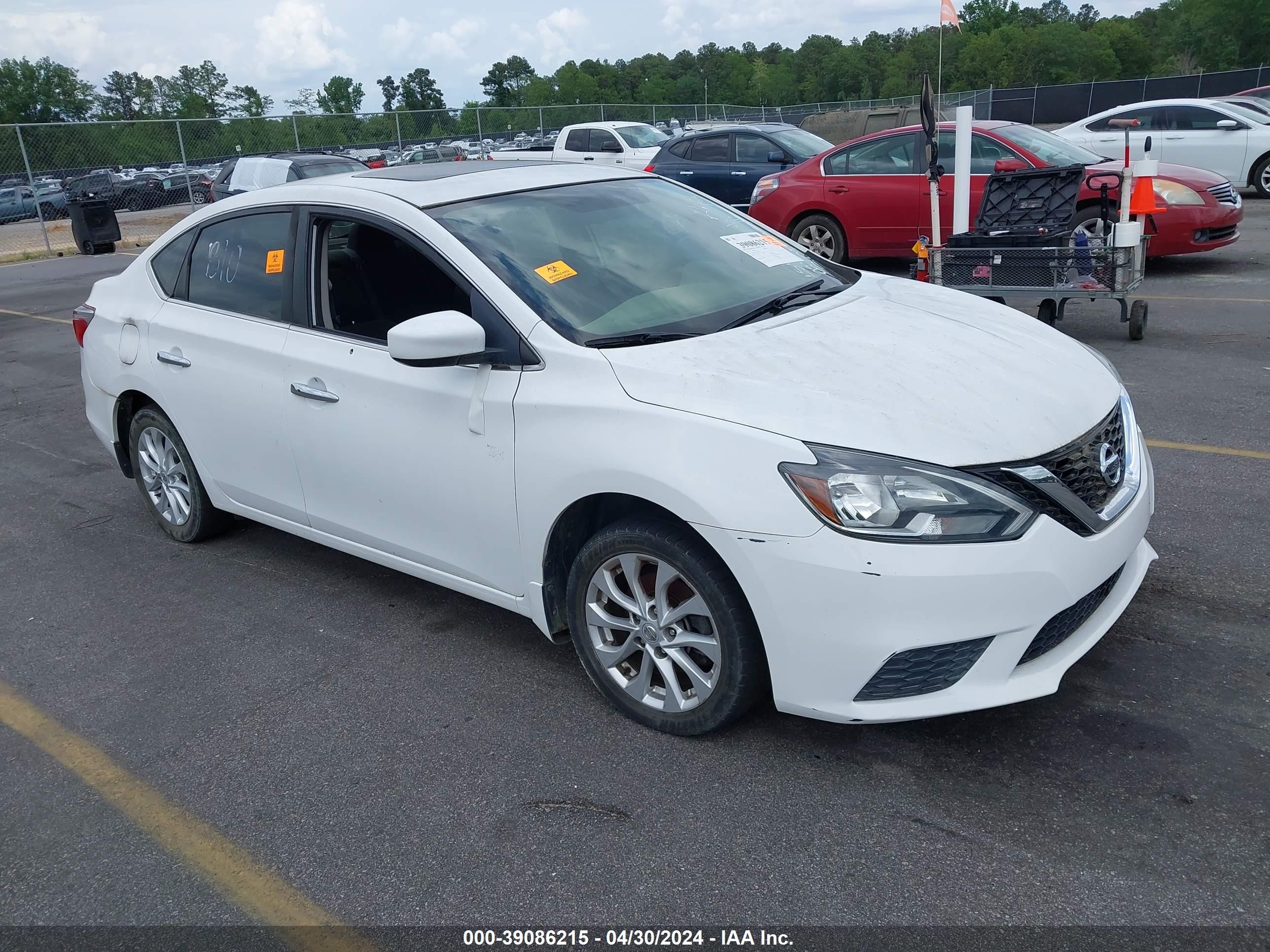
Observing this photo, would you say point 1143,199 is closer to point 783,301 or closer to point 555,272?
point 783,301

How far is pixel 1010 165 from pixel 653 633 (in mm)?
8583

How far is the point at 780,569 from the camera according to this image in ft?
9.20

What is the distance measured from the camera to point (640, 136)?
812 inches

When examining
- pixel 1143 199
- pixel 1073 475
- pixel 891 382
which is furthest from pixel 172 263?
pixel 1143 199

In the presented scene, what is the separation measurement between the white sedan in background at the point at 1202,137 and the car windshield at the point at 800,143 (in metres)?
4.45

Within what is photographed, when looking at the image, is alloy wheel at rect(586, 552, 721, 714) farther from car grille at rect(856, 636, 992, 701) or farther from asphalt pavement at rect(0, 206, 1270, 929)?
car grille at rect(856, 636, 992, 701)

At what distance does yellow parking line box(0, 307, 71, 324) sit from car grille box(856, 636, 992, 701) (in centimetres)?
1219

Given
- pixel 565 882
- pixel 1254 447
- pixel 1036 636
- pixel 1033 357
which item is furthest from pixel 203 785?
pixel 1254 447

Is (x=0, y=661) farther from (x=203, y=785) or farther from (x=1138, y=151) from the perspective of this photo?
(x=1138, y=151)

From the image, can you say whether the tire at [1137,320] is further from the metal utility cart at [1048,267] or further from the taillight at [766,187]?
the taillight at [766,187]

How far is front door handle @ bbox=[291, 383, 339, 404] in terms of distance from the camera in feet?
13.0

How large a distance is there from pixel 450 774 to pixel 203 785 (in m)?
0.77

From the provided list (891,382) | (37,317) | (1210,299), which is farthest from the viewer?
(37,317)

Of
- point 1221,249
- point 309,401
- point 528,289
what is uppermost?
point 528,289
